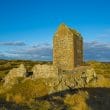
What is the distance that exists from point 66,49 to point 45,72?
5.07m

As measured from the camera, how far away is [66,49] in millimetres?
40156

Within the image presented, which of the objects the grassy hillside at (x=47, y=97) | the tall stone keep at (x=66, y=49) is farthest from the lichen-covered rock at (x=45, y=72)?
the tall stone keep at (x=66, y=49)

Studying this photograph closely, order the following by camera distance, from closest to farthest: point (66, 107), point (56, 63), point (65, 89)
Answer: point (66, 107), point (65, 89), point (56, 63)

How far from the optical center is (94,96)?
31.7 metres

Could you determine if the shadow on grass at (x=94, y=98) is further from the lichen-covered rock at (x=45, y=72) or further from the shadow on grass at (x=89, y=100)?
the lichen-covered rock at (x=45, y=72)

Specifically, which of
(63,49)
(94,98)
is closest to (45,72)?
(63,49)

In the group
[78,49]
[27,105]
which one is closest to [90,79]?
[78,49]

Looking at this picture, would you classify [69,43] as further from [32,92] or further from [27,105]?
[27,105]

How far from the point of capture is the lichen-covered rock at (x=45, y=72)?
36281 millimetres

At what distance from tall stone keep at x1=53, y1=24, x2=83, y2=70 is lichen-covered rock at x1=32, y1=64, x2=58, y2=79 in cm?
391

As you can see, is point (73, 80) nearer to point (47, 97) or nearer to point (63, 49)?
point (63, 49)

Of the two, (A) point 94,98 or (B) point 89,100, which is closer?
(B) point 89,100

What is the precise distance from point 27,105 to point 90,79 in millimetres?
16508

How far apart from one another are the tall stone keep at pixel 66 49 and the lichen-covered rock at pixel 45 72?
12.8 ft
